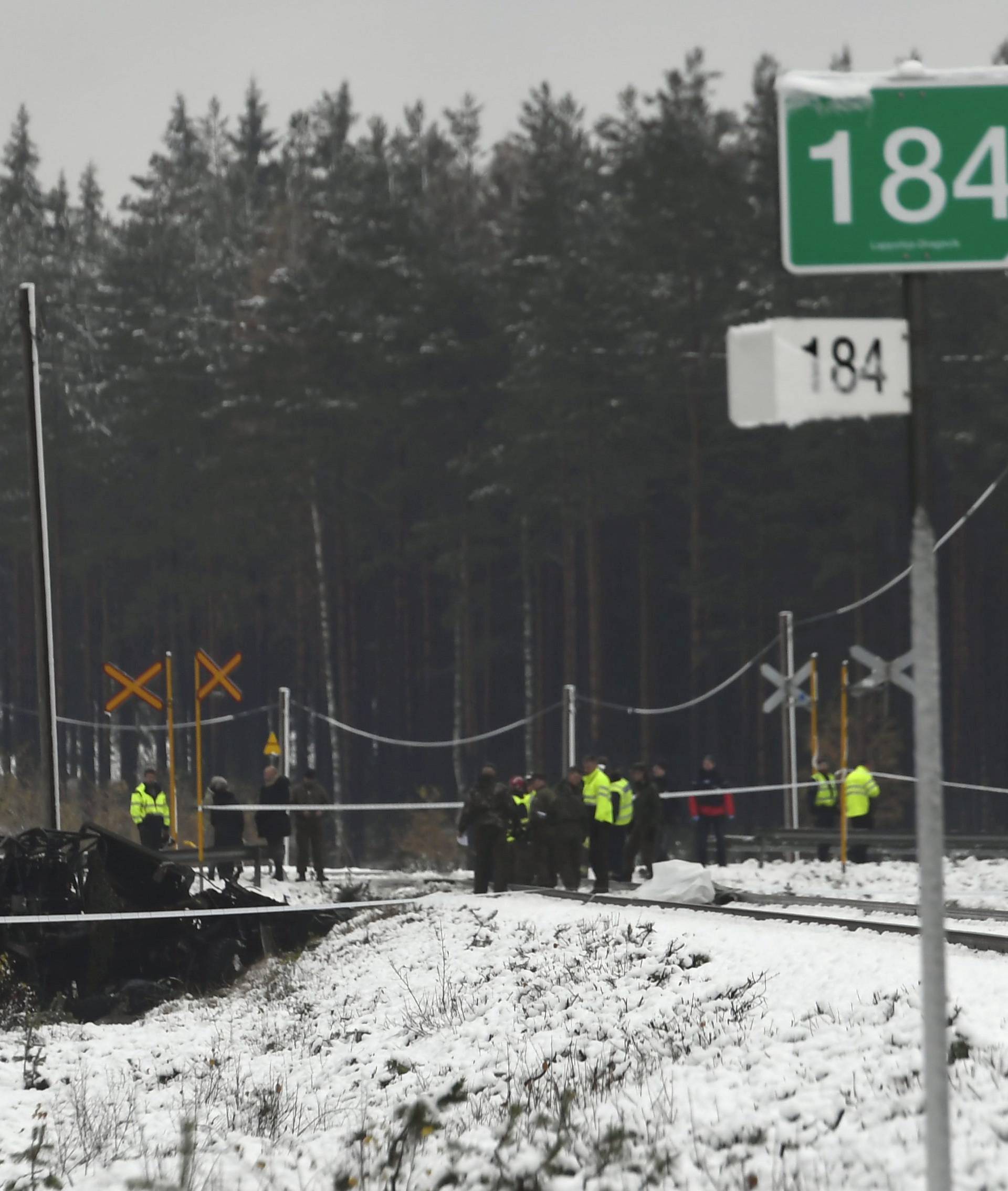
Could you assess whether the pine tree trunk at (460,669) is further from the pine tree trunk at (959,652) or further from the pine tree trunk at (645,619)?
the pine tree trunk at (959,652)

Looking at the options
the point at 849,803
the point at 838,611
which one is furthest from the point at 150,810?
the point at 838,611

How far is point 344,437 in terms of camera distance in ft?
216

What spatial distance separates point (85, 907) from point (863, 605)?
41.1 metres

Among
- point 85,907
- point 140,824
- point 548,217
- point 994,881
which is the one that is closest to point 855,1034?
point 85,907

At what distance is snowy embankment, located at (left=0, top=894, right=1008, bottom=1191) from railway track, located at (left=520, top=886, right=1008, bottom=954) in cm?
42

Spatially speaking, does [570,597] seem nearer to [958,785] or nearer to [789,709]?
[789,709]

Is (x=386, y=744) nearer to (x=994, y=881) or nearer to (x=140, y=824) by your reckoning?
(x=140, y=824)

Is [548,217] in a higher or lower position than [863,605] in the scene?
higher

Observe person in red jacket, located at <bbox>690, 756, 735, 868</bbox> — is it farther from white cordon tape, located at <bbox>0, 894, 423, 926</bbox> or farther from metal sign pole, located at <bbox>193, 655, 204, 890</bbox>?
white cordon tape, located at <bbox>0, 894, 423, 926</bbox>

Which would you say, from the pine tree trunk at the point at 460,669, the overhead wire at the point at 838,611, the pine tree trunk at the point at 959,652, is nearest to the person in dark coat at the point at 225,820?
the overhead wire at the point at 838,611

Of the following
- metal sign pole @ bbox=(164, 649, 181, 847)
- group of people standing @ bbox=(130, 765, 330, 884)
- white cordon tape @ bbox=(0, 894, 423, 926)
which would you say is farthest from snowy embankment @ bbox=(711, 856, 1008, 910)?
metal sign pole @ bbox=(164, 649, 181, 847)

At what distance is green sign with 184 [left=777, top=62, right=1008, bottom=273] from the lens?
571 centimetres

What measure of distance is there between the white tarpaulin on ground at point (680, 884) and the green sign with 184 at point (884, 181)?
50.5ft

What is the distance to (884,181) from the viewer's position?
5.73 metres
